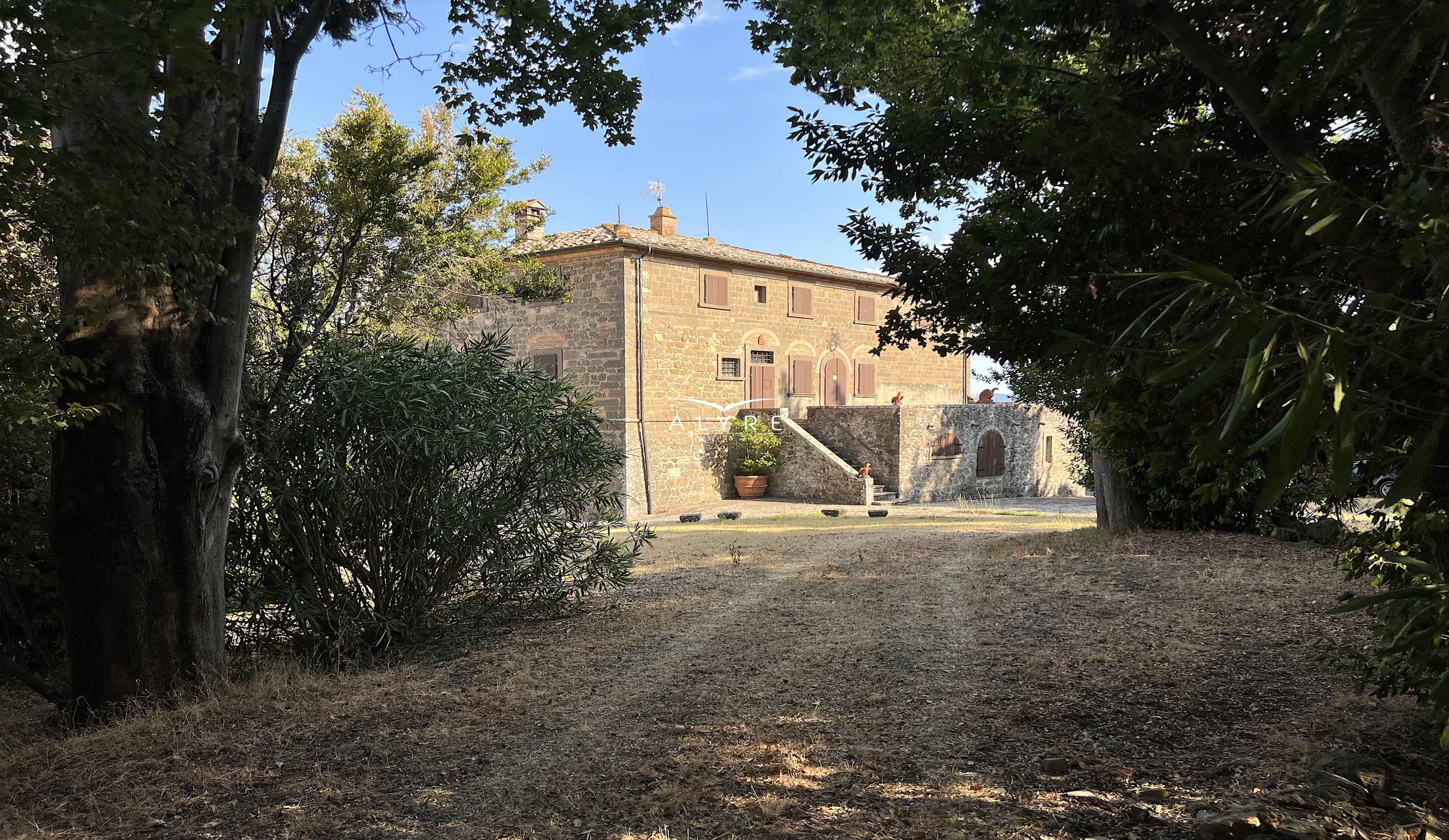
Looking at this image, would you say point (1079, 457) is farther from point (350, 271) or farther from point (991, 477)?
point (350, 271)

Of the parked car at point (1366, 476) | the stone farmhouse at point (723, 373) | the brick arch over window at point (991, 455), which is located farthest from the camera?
the brick arch over window at point (991, 455)

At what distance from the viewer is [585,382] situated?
75.1 ft

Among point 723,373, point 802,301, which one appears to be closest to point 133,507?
point 723,373

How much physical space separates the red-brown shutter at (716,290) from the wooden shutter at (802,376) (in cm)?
314

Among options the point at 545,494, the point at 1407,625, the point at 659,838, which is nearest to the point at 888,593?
the point at 545,494

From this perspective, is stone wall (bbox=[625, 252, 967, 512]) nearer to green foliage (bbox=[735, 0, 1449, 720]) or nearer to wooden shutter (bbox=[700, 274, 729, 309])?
wooden shutter (bbox=[700, 274, 729, 309])

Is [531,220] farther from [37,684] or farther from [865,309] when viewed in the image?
[37,684]

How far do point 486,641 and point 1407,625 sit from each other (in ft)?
19.7

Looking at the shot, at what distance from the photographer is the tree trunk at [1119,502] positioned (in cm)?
1041

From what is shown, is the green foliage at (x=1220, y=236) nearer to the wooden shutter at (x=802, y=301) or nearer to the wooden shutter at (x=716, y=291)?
the wooden shutter at (x=716, y=291)

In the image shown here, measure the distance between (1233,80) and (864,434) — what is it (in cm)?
2109

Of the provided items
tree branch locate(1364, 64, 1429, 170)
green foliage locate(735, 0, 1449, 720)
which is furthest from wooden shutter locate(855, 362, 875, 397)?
tree branch locate(1364, 64, 1429, 170)

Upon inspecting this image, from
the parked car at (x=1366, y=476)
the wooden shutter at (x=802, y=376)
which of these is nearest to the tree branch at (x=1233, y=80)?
the parked car at (x=1366, y=476)

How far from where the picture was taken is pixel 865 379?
1134 inches
